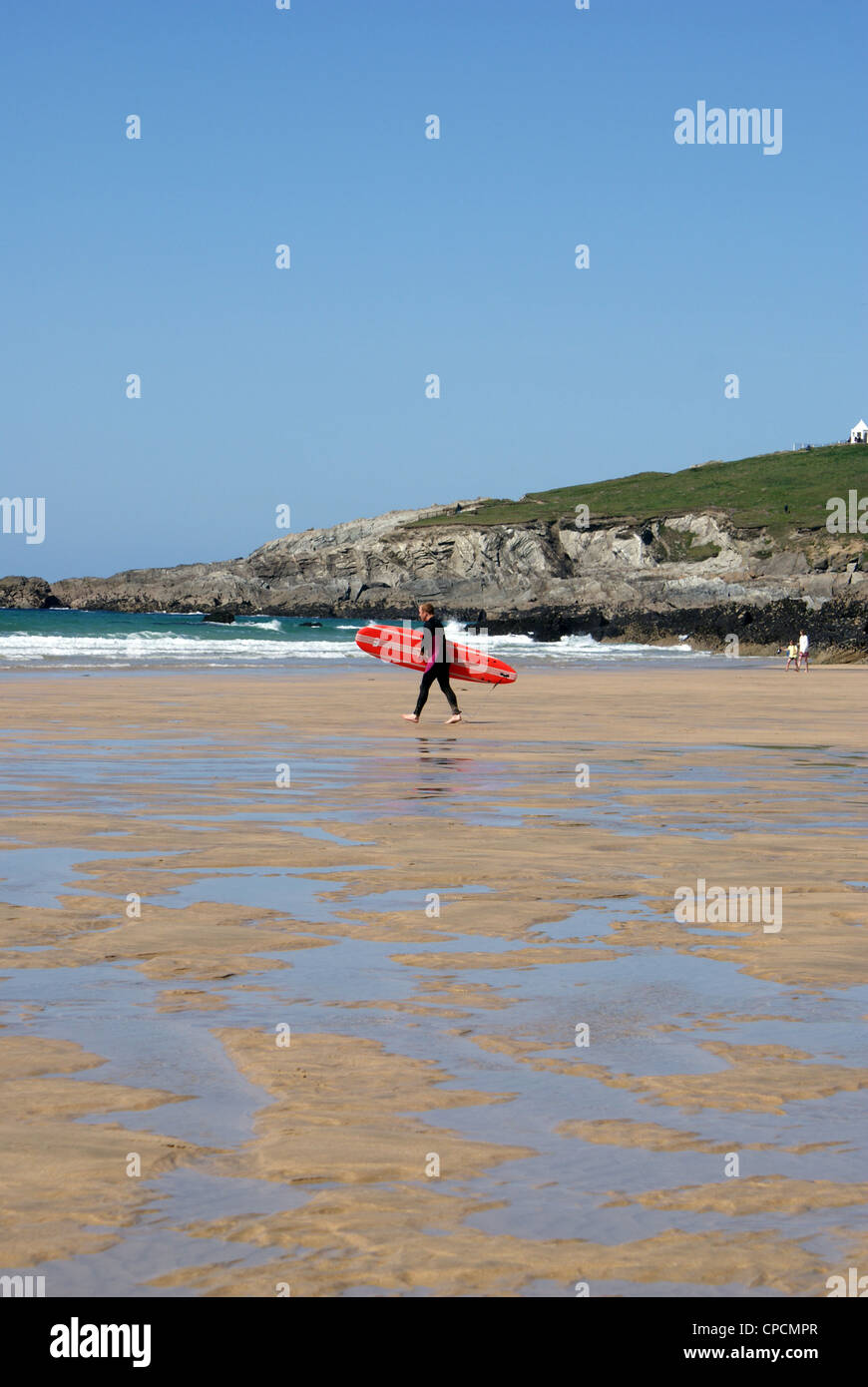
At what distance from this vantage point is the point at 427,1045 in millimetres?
5551

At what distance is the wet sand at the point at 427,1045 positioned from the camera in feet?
12.5

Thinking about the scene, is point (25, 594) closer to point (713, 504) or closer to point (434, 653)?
point (713, 504)

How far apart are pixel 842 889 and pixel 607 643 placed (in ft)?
224

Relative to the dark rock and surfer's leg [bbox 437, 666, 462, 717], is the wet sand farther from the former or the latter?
the dark rock

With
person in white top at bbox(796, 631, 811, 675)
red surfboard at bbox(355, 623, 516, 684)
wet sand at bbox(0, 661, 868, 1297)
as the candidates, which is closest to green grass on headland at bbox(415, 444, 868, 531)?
person in white top at bbox(796, 631, 811, 675)

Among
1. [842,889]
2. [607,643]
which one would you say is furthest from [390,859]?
[607,643]

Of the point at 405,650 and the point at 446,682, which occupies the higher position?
the point at 405,650

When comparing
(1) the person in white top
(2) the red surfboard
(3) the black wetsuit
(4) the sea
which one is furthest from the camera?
(4) the sea

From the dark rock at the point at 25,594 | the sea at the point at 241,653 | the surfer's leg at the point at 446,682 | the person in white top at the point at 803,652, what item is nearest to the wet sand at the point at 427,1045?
the surfer's leg at the point at 446,682

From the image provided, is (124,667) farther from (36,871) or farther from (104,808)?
(36,871)

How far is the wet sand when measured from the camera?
3.79 meters

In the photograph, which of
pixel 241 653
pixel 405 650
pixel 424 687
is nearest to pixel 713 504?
pixel 241 653

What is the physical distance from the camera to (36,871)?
9164 millimetres

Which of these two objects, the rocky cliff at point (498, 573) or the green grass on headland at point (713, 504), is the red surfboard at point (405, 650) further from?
the green grass on headland at point (713, 504)
